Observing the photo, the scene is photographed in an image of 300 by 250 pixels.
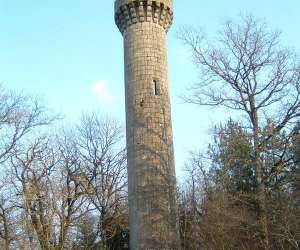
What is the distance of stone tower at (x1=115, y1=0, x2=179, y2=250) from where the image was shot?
1798 cm

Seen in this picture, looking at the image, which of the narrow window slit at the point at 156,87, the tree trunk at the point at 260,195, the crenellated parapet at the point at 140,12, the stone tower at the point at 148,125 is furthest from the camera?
the crenellated parapet at the point at 140,12

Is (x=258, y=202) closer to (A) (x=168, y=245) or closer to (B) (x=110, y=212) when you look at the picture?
(A) (x=168, y=245)

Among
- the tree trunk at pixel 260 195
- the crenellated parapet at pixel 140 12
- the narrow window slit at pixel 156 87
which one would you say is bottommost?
the tree trunk at pixel 260 195

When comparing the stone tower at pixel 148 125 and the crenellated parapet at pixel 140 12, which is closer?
the stone tower at pixel 148 125

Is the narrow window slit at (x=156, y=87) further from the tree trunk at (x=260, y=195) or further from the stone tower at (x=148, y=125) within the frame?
the tree trunk at (x=260, y=195)

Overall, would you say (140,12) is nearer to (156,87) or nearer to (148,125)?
(156,87)

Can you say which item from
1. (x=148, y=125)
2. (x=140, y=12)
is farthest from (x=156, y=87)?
(x=140, y=12)

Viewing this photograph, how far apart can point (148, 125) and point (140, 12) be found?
4.84 m

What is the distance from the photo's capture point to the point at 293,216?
47.8 feet

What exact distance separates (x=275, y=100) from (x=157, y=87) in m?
4.91

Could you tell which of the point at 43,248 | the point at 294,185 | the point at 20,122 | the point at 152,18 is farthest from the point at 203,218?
the point at 20,122

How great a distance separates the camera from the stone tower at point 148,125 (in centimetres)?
1798

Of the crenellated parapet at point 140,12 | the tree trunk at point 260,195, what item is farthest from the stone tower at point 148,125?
the tree trunk at point 260,195

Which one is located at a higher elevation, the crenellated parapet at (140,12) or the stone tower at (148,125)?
the crenellated parapet at (140,12)
